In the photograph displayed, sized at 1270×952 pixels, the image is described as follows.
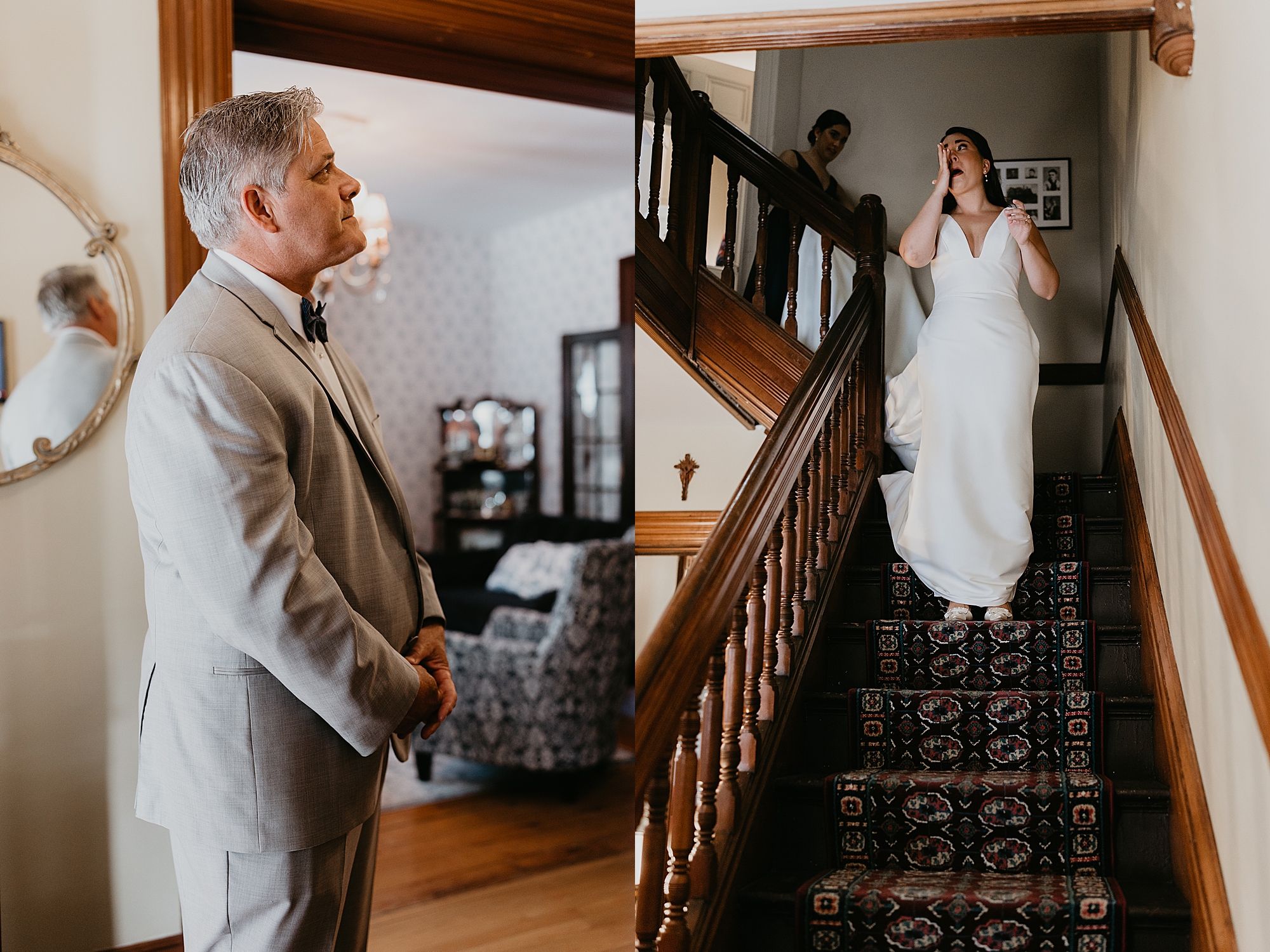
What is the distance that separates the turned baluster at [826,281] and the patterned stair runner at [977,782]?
45cm

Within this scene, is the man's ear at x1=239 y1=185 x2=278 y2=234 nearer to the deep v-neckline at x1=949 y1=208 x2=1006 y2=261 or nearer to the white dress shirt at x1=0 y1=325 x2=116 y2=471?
the white dress shirt at x1=0 y1=325 x2=116 y2=471

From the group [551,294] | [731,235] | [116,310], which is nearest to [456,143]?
[551,294]

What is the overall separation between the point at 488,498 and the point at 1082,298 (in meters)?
5.83

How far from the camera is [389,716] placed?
1.49 m

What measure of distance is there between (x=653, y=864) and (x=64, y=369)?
62.6 inches

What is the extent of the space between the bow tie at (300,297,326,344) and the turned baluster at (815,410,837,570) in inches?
34.7

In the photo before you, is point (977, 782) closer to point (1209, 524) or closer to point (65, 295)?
point (1209, 524)

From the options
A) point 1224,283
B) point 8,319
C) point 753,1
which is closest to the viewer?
point 1224,283

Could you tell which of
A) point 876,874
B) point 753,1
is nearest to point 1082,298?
point 753,1

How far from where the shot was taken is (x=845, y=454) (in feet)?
5.94

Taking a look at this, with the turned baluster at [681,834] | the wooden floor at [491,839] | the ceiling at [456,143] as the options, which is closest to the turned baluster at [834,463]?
the turned baluster at [681,834]

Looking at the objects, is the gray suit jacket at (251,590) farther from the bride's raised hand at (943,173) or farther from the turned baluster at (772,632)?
the bride's raised hand at (943,173)

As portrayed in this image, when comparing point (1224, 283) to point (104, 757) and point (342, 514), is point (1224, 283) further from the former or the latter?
point (104, 757)

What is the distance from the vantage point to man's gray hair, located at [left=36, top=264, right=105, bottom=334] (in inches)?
82.5
